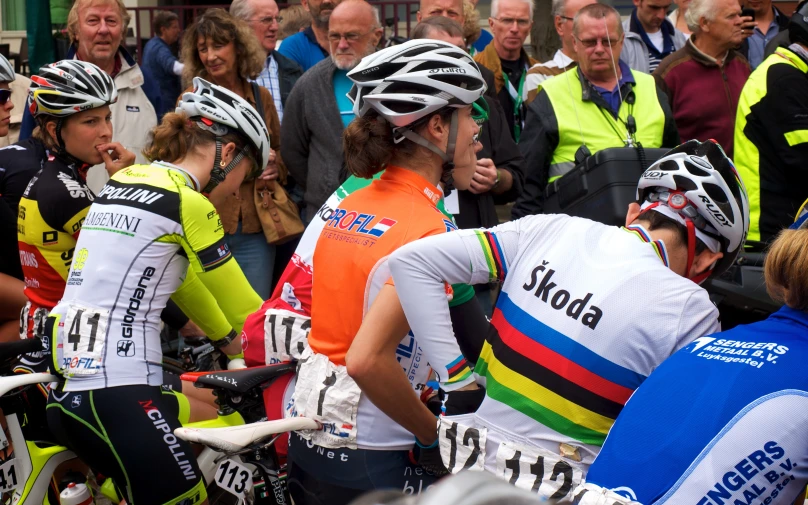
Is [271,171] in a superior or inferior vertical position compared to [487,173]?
inferior

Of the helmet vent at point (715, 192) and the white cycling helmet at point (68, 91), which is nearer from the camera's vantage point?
the helmet vent at point (715, 192)

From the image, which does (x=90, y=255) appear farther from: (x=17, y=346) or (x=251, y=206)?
(x=251, y=206)

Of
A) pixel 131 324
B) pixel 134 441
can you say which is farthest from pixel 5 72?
pixel 134 441

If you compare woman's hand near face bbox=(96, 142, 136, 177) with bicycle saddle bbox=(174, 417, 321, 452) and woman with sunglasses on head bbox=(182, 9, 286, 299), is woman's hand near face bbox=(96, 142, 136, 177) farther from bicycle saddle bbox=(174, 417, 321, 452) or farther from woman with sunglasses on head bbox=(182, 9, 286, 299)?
bicycle saddle bbox=(174, 417, 321, 452)

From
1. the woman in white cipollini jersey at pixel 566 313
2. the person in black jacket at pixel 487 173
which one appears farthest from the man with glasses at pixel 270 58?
the woman in white cipollini jersey at pixel 566 313

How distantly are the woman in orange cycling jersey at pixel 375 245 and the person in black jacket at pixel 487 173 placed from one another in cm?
238

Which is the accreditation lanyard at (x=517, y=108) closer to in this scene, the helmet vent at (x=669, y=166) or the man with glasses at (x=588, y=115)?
the man with glasses at (x=588, y=115)

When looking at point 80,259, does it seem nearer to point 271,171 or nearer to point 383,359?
point 383,359

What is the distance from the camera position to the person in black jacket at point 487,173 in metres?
5.95

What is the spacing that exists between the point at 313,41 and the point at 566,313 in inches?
238

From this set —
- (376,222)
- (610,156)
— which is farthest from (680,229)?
(610,156)

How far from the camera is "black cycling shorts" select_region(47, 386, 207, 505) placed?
4094mm

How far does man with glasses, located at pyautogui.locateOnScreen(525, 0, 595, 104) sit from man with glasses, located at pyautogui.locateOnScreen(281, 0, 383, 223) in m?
1.25

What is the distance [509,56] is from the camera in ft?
25.4
